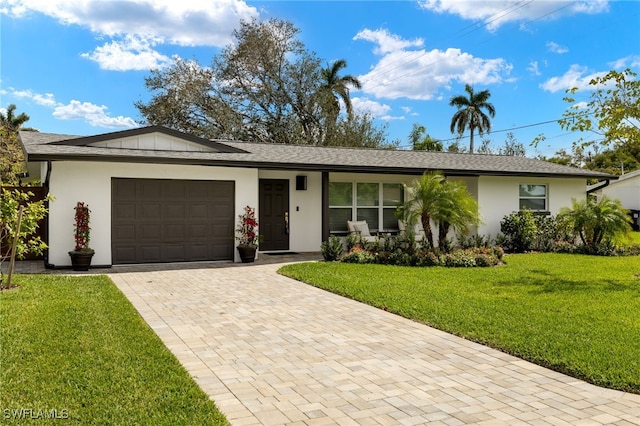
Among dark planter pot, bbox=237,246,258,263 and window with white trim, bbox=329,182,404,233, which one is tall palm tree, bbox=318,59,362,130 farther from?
dark planter pot, bbox=237,246,258,263

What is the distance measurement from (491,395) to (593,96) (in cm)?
911

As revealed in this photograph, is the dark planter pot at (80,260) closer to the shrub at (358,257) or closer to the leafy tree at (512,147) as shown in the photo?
the shrub at (358,257)

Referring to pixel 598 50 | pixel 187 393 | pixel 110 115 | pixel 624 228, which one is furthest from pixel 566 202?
pixel 110 115

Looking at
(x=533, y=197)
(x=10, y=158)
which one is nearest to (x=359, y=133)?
(x=533, y=197)

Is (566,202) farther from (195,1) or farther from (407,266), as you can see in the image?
(195,1)

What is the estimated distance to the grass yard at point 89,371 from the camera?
355 cm

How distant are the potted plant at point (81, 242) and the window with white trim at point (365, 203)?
7001 mm

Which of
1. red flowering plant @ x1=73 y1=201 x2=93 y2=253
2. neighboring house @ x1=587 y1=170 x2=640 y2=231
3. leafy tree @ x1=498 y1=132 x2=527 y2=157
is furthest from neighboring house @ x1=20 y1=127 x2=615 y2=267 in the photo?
leafy tree @ x1=498 y1=132 x2=527 y2=157

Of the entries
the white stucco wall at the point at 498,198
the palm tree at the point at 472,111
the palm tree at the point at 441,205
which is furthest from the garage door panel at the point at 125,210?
the palm tree at the point at 472,111

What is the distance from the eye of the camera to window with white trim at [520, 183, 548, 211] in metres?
17.0

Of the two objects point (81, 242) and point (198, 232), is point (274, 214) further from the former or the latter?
point (81, 242)

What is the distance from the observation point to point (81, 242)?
10898mm

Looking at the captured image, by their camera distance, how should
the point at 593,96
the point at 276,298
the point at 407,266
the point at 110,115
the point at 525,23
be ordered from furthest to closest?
the point at 110,115 → the point at 525,23 → the point at 407,266 → the point at 593,96 → the point at 276,298

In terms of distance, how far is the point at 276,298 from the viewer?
820cm
